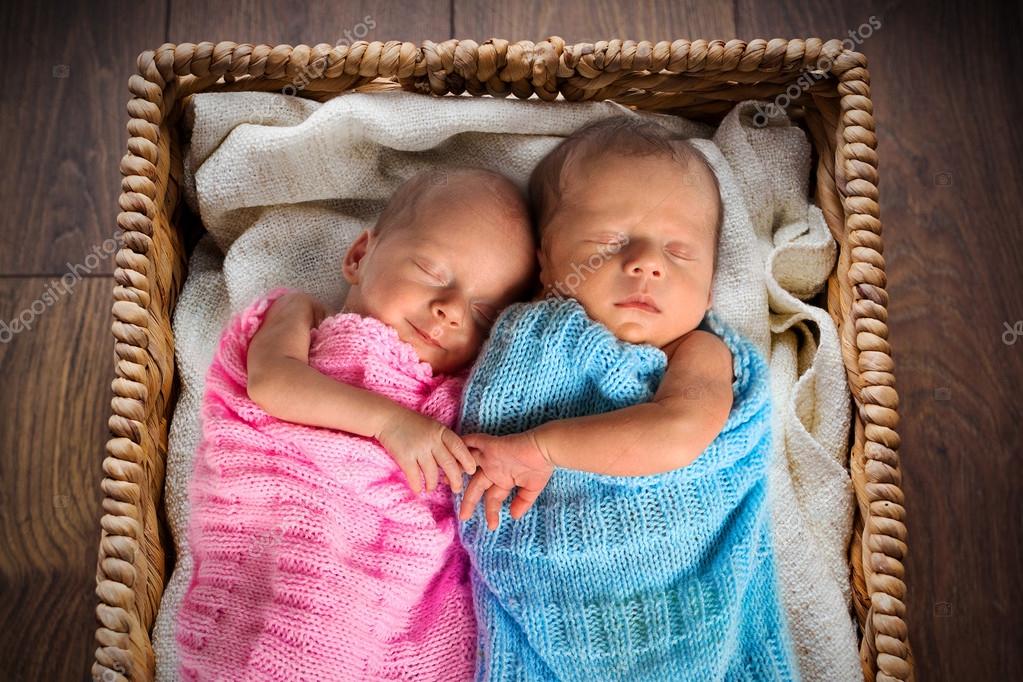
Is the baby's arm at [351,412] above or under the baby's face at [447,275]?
under

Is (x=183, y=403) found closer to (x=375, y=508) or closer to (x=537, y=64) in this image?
(x=375, y=508)

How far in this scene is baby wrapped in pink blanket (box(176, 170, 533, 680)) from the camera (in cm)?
118

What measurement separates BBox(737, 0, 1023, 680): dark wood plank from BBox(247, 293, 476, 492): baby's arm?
1030mm

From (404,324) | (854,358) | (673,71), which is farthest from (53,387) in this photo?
(854,358)

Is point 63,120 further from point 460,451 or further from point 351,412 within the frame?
point 460,451

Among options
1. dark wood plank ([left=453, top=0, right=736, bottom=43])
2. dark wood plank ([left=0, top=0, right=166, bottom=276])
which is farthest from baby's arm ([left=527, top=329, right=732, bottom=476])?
dark wood plank ([left=0, top=0, right=166, bottom=276])

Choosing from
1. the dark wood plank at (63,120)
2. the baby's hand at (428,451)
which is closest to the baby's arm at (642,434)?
the baby's hand at (428,451)

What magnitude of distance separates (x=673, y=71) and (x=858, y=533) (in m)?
0.78

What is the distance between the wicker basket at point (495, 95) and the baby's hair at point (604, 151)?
17 cm

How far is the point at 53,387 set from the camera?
1758 millimetres

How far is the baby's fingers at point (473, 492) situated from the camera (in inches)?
46.7

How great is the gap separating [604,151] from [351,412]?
1.68 ft

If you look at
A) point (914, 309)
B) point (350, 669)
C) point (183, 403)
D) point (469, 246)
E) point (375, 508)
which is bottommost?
point (350, 669)

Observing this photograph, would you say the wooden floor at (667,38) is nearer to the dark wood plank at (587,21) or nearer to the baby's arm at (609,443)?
the dark wood plank at (587,21)
